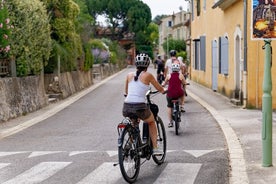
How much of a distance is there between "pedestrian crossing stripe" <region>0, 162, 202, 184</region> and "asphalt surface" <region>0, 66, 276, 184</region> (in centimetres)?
64

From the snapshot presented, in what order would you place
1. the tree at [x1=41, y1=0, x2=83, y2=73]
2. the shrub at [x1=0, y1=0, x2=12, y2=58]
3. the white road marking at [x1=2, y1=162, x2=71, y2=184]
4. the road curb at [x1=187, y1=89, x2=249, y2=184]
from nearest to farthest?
the road curb at [x1=187, y1=89, x2=249, y2=184] < the white road marking at [x1=2, y1=162, x2=71, y2=184] < the shrub at [x1=0, y1=0, x2=12, y2=58] < the tree at [x1=41, y1=0, x2=83, y2=73]

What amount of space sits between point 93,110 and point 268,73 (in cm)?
1122

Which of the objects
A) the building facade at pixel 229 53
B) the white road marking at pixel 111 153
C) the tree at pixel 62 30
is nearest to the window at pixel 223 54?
the building facade at pixel 229 53

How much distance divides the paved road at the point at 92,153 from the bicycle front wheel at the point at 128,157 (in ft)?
0.79

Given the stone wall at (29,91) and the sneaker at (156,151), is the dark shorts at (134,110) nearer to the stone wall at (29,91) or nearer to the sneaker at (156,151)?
the sneaker at (156,151)

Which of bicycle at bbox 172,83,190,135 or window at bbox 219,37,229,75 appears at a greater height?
window at bbox 219,37,229,75

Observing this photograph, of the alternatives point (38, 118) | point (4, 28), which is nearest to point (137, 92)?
point (4, 28)

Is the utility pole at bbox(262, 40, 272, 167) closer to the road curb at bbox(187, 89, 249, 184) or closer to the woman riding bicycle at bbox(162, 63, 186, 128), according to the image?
the road curb at bbox(187, 89, 249, 184)

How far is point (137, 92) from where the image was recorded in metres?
7.82

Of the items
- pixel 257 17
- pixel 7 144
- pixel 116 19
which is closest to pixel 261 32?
pixel 257 17

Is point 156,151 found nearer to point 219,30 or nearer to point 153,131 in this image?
point 153,131

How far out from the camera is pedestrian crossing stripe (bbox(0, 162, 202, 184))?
7477 mm

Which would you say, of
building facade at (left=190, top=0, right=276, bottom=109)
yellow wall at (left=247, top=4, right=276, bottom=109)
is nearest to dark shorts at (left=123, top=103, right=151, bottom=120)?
building facade at (left=190, top=0, right=276, bottom=109)

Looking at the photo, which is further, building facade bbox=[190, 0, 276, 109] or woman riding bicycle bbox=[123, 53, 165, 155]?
building facade bbox=[190, 0, 276, 109]
